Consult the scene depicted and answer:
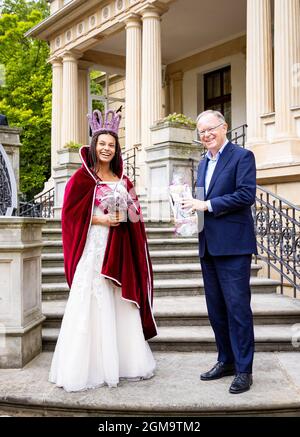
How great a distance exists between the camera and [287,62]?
10.5 metres

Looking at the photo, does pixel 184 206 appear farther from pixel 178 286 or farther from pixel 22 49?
pixel 22 49

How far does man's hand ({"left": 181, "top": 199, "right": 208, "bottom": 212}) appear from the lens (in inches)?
143

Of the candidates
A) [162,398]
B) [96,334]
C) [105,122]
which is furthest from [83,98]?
[162,398]

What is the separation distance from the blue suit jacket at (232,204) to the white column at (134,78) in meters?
11.5

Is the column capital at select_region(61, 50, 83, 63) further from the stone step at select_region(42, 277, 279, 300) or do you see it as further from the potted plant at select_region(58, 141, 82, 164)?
the stone step at select_region(42, 277, 279, 300)

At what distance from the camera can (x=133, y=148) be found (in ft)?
49.0

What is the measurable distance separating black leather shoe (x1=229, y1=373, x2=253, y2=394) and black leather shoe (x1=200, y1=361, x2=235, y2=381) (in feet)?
1.02

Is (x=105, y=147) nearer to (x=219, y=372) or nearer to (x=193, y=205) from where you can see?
(x=193, y=205)

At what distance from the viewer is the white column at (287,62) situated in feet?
34.3

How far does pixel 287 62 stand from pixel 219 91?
28.6 feet

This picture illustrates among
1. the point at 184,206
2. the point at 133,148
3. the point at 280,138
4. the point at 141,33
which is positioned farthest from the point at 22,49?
the point at 184,206

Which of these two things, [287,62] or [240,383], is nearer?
[240,383]

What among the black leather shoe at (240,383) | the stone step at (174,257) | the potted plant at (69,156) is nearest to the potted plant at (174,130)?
the stone step at (174,257)
